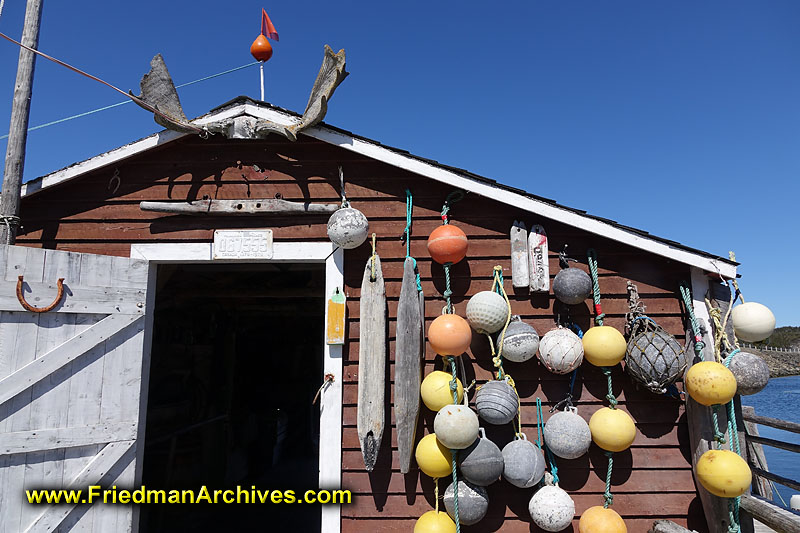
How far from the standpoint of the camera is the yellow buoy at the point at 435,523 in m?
3.23

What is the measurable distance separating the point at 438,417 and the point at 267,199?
2.26 meters

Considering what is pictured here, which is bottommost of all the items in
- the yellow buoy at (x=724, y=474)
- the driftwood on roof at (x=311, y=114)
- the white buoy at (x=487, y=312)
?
the yellow buoy at (x=724, y=474)

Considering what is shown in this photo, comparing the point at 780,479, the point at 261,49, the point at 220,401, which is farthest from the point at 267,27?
the point at 780,479

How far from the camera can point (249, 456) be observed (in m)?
7.93

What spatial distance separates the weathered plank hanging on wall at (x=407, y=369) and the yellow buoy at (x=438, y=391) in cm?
9

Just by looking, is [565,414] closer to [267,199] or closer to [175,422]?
[267,199]

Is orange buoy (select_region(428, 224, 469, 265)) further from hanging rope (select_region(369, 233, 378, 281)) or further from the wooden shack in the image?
hanging rope (select_region(369, 233, 378, 281))

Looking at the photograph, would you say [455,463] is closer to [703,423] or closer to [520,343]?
[520,343]

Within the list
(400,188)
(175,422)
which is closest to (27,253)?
(400,188)

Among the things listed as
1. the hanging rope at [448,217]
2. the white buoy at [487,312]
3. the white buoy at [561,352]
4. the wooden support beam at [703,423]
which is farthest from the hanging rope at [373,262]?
the wooden support beam at [703,423]

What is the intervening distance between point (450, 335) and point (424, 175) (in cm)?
134

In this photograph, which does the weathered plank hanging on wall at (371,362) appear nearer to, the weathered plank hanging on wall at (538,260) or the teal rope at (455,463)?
the teal rope at (455,463)

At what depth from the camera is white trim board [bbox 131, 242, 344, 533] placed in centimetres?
354

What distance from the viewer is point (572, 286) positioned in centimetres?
356
